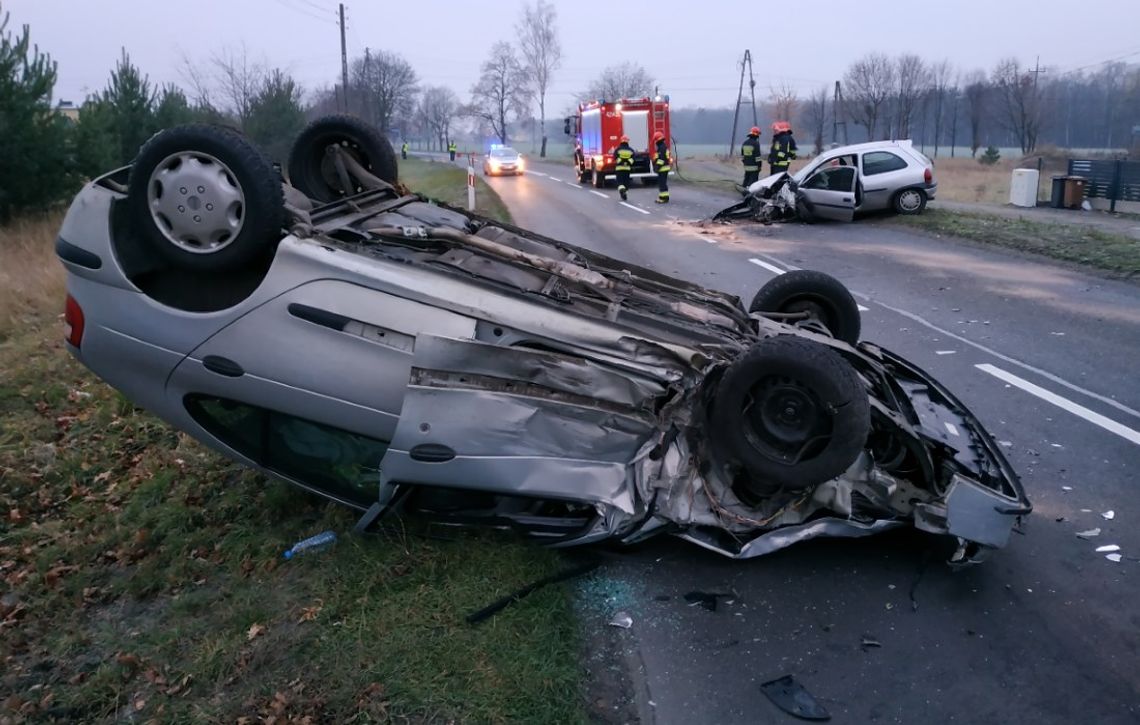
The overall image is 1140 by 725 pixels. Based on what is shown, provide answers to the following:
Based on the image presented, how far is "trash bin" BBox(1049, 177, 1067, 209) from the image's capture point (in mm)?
19812

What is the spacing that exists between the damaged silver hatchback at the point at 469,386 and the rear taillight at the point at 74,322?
0.01m

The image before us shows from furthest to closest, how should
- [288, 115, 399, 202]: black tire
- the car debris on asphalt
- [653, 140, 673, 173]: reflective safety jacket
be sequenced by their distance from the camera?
[653, 140, 673, 173]: reflective safety jacket, [288, 115, 399, 202]: black tire, the car debris on asphalt

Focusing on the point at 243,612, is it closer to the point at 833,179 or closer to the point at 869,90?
the point at 833,179

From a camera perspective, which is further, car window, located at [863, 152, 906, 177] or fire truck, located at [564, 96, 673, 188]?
fire truck, located at [564, 96, 673, 188]

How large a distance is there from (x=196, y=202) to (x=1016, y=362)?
21.1ft

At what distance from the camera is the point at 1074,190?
1958 centimetres

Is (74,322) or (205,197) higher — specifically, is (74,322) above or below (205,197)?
below

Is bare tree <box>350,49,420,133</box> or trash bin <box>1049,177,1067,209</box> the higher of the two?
bare tree <box>350,49,420,133</box>

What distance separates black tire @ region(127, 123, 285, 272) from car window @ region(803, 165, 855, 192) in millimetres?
15060

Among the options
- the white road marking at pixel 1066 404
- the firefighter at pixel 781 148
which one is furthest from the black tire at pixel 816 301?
the firefighter at pixel 781 148

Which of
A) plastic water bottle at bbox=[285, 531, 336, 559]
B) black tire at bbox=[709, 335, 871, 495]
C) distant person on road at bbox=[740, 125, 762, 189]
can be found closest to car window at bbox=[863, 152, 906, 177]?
distant person on road at bbox=[740, 125, 762, 189]

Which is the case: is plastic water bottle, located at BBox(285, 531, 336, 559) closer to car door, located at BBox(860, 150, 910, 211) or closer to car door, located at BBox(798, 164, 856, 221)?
car door, located at BBox(798, 164, 856, 221)

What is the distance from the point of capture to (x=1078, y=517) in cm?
446

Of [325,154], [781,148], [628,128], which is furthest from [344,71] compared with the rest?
[325,154]
